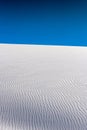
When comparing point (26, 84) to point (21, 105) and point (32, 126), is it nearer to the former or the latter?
point (21, 105)

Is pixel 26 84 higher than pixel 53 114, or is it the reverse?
pixel 26 84

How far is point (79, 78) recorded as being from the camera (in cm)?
192

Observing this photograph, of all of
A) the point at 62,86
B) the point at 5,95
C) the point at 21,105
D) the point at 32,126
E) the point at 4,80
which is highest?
the point at 4,80

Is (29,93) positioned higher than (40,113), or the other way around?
(29,93)

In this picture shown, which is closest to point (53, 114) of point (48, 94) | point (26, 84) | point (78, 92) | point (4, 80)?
point (48, 94)

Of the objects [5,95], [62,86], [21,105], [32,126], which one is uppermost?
[62,86]

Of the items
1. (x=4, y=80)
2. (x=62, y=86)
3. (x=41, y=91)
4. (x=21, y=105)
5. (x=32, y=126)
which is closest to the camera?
(x=32, y=126)

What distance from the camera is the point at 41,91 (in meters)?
1.43

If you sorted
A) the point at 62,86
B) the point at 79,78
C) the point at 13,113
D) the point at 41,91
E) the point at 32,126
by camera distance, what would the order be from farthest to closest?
1. the point at 79,78
2. the point at 62,86
3. the point at 41,91
4. the point at 13,113
5. the point at 32,126

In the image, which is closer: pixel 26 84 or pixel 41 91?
pixel 41 91

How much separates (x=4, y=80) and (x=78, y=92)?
0.64 metres

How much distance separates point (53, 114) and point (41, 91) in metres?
0.39

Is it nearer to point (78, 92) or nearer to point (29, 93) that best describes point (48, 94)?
point (29, 93)

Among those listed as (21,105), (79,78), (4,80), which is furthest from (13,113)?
(79,78)
